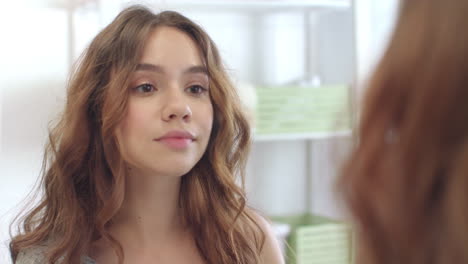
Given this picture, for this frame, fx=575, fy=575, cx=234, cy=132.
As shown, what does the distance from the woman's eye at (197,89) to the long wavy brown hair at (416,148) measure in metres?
0.58

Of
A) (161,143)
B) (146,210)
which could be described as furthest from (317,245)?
(161,143)

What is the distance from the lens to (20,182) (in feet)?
5.28

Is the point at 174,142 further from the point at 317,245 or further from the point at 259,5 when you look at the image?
the point at 317,245

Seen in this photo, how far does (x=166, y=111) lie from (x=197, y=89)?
92 millimetres

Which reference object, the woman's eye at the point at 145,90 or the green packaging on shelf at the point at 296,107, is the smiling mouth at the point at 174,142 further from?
the green packaging on shelf at the point at 296,107

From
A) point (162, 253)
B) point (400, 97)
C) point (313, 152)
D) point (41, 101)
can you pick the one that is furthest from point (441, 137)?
point (313, 152)

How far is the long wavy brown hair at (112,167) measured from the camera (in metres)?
0.98

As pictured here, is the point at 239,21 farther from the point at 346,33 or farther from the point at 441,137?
the point at 441,137

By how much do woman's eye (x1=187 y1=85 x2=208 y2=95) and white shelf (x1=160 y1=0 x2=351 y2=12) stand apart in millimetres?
553

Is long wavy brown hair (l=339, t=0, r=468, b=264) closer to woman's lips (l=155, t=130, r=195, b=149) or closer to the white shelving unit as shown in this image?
woman's lips (l=155, t=130, r=195, b=149)

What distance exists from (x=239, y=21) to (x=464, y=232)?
4.98ft

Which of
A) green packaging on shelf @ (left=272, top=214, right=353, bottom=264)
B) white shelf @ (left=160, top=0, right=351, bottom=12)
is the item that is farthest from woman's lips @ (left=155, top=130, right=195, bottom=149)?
green packaging on shelf @ (left=272, top=214, right=353, bottom=264)

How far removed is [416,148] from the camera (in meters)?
0.41

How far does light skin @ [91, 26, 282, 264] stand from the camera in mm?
940
